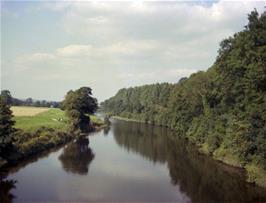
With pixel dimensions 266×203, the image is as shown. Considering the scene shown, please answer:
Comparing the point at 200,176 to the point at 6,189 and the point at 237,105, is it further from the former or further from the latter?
the point at 6,189

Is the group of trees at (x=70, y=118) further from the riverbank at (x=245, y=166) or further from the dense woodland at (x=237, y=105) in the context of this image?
the riverbank at (x=245, y=166)

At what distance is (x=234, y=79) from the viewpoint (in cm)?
5022

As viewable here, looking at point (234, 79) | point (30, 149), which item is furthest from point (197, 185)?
point (30, 149)

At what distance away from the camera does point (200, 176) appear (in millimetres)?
42250

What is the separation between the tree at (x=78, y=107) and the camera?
82.4 m


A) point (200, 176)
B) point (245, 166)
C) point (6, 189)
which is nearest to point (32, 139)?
point (6, 189)

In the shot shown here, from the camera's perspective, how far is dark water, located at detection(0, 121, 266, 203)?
3259 cm

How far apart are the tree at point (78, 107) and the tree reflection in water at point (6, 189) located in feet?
137

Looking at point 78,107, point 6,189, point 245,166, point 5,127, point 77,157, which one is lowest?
point 6,189

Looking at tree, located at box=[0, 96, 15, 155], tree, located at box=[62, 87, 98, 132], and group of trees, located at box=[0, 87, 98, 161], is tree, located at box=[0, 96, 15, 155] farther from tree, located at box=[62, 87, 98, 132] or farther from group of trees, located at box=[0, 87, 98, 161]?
tree, located at box=[62, 87, 98, 132]

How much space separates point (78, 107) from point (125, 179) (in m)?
50.8

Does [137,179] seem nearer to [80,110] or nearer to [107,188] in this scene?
[107,188]

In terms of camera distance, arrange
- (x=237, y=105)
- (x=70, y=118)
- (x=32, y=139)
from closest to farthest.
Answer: (x=237, y=105) < (x=32, y=139) < (x=70, y=118)

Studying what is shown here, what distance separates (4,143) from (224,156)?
30.2m
